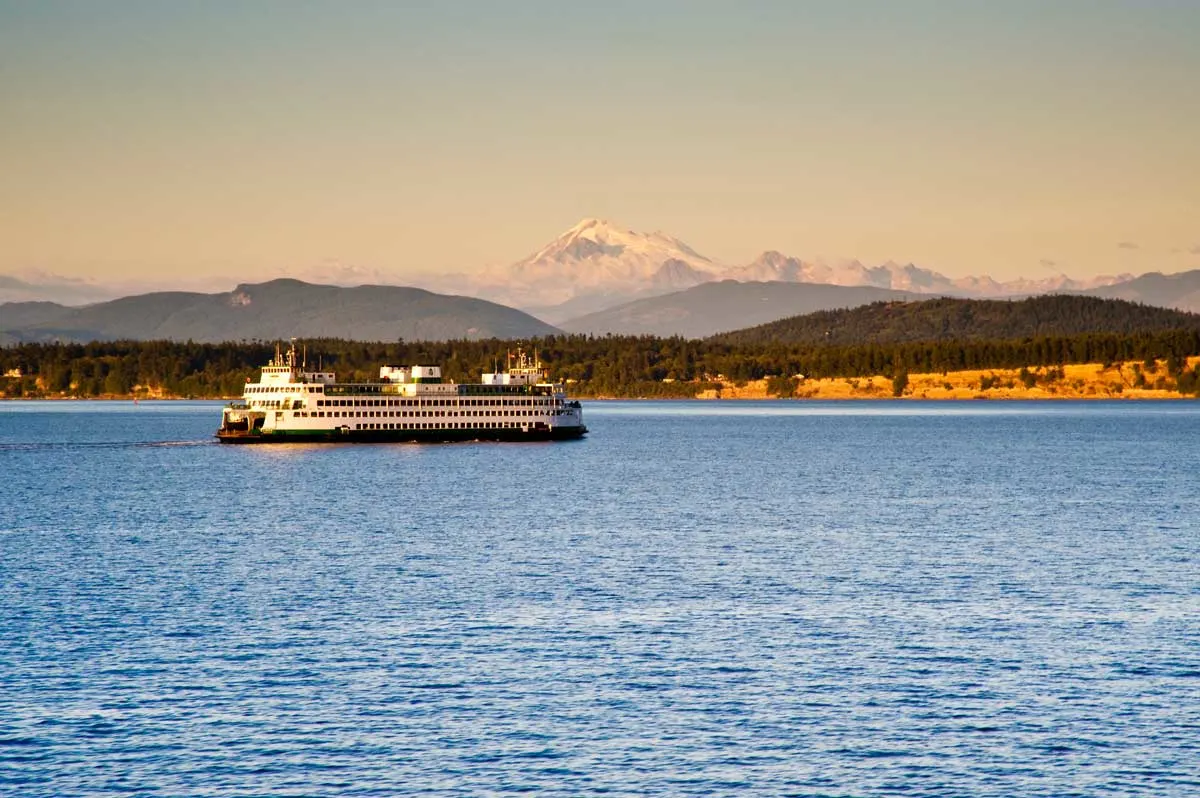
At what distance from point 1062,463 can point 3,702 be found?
14915 cm

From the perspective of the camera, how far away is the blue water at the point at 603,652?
138 feet

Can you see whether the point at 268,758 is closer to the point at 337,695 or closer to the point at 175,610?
the point at 337,695

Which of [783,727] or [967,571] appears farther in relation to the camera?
[967,571]

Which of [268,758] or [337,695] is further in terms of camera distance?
[337,695]

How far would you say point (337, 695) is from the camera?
50094 mm

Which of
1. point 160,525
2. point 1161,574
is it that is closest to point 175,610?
point 160,525

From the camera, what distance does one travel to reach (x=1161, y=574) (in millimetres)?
77062

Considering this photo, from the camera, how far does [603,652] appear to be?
186ft

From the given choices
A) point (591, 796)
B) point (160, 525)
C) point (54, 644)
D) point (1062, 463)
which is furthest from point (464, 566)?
point (1062, 463)

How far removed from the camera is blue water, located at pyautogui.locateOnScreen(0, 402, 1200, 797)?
4206 centimetres

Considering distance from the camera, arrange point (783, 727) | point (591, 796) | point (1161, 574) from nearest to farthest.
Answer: point (591, 796) → point (783, 727) → point (1161, 574)

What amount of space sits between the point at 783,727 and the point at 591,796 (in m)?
9.01

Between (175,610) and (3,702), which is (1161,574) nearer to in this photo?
(175,610)

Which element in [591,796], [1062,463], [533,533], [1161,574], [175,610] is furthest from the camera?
[1062,463]
